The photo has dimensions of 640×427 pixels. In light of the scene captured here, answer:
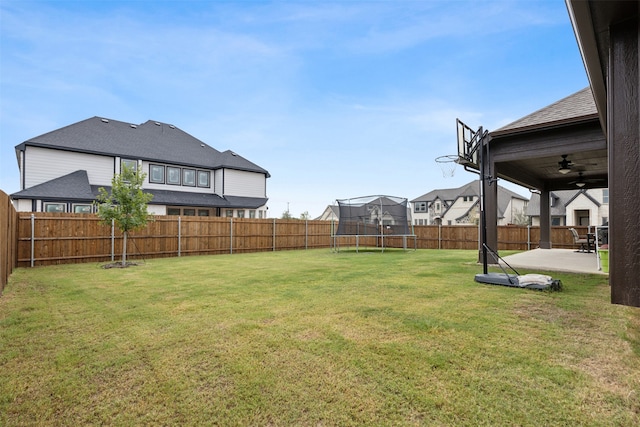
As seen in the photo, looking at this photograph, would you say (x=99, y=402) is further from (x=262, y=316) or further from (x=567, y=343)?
(x=567, y=343)

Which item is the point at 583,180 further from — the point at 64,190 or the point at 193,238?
the point at 64,190

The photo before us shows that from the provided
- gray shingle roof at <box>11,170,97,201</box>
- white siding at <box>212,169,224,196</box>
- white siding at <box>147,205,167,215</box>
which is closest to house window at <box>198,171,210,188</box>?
white siding at <box>212,169,224,196</box>

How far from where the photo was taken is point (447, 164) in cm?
795

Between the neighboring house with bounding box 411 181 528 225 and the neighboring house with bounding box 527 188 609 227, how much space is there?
3.90 meters

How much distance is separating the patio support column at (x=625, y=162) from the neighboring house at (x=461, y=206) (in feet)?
93.4

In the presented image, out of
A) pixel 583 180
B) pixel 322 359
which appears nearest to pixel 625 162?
pixel 322 359

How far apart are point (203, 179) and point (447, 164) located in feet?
47.3

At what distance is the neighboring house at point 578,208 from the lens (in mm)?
22606

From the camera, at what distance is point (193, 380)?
2119mm

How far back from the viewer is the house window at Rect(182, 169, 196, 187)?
17453 millimetres

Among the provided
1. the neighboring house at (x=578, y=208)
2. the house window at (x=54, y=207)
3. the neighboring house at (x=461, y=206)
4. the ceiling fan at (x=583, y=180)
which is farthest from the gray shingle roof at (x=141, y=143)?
the neighboring house at (x=461, y=206)

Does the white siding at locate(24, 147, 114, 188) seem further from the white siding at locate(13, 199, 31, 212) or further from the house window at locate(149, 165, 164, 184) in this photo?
the house window at locate(149, 165, 164, 184)

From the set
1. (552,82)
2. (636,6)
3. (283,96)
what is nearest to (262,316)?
(636,6)

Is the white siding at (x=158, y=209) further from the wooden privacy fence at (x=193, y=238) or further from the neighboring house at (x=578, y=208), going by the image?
the neighboring house at (x=578, y=208)
